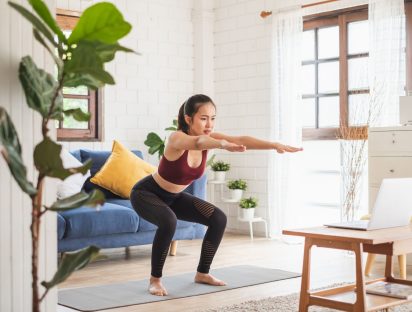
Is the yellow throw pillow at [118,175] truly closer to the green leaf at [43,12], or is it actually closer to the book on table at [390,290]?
the book on table at [390,290]

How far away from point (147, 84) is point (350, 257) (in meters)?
2.81

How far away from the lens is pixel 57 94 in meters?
1.79

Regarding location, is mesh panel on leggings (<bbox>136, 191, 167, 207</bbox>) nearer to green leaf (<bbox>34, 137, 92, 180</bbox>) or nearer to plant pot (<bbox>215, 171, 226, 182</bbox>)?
green leaf (<bbox>34, 137, 92, 180</bbox>)

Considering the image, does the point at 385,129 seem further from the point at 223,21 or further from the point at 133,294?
the point at 223,21

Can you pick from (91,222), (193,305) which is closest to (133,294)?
(193,305)

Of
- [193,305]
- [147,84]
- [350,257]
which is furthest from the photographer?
[147,84]

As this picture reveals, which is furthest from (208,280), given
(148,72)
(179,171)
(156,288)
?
(148,72)

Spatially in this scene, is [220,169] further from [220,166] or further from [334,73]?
[334,73]

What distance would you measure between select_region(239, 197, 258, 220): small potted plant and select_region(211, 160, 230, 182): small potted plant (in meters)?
0.43

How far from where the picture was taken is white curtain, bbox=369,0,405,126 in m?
5.32

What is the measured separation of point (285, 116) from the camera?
6.32 meters

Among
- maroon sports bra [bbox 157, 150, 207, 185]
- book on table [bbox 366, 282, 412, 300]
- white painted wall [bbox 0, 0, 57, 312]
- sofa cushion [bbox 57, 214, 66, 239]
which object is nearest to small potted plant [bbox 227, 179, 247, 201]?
sofa cushion [bbox 57, 214, 66, 239]

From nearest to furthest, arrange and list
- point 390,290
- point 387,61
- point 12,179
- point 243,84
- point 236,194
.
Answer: point 12,179 < point 390,290 < point 387,61 < point 236,194 < point 243,84

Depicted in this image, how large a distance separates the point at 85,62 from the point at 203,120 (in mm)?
2259
